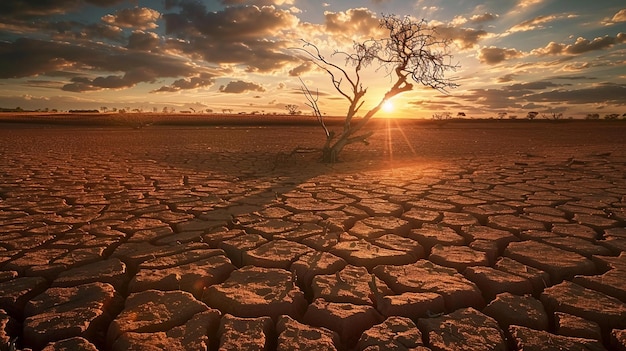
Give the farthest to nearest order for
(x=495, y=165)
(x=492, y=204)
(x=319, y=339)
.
A: 1. (x=495, y=165)
2. (x=492, y=204)
3. (x=319, y=339)

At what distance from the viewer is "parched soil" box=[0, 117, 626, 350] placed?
1.25m

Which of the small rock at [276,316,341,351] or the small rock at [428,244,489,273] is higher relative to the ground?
the small rock at [428,244,489,273]

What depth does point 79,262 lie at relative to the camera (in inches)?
72.6

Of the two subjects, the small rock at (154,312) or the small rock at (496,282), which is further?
the small rock at (496,282)

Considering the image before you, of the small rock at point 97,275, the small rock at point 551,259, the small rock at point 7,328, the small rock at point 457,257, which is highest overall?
the small rock at point 551,259

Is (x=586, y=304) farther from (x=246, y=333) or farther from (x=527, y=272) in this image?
(x=246, y=333)

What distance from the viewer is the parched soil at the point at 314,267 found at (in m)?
1.25

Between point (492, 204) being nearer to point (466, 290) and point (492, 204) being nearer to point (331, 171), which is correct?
point (466, 290)

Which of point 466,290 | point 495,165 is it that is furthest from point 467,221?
point 495,165

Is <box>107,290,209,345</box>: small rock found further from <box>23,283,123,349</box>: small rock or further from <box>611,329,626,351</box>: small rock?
<box>611,329,626,351</box>: small rock

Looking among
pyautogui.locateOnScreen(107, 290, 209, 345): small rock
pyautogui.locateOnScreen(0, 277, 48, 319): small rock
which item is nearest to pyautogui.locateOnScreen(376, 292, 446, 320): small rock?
pyautogui.locateOnScreen(107, 290, 209, 345): small rock

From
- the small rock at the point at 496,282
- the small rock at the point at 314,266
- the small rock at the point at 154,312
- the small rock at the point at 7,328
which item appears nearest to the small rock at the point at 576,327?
the small rock at the point at 496,282

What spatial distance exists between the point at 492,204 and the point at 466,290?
5.82 ft

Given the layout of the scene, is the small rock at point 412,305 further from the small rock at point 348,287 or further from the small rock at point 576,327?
the small rock at point 576,327
